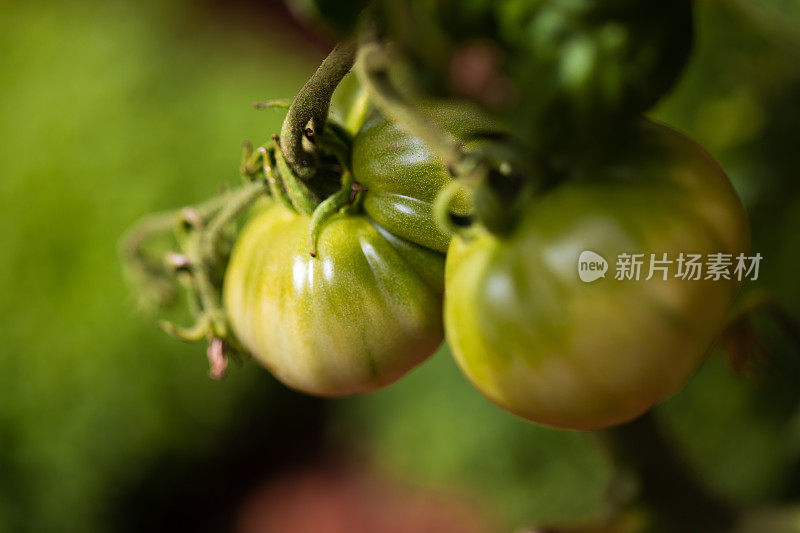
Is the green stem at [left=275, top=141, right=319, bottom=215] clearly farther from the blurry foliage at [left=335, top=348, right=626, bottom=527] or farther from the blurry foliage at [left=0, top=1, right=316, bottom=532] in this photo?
the blurry foliage at [left=0, top=1, right=316, bottom=532]

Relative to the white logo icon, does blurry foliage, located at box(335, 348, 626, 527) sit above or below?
below

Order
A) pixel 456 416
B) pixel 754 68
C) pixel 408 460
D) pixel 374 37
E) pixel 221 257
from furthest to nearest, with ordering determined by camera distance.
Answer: pixel 408 460 < pixel 456 416 < pixel 754 68 < pixel 221 257 < pixel 374 37

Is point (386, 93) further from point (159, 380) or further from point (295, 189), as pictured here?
point (159, 380)

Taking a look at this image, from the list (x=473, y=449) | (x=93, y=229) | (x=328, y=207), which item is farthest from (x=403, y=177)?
(x=93, y=229)

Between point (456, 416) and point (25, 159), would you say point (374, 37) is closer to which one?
point (456, 416)

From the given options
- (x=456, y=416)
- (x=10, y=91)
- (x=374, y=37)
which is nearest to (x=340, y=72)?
(x=374, y=37)

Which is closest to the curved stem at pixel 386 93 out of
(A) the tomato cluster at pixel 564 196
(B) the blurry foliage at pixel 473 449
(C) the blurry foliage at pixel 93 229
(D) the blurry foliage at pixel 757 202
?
(A) the tomato cluster at pixel 564 196

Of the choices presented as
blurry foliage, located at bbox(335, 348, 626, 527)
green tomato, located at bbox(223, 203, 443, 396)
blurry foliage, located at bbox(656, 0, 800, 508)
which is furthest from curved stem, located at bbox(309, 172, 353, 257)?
blurry foliage, located at bbox(335, 348, 626, 527)

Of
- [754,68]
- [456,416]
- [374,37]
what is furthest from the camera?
[456,416]
